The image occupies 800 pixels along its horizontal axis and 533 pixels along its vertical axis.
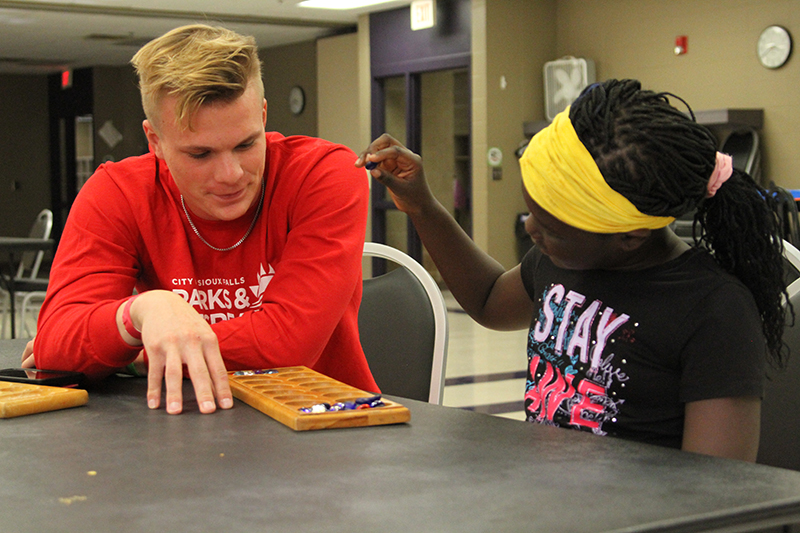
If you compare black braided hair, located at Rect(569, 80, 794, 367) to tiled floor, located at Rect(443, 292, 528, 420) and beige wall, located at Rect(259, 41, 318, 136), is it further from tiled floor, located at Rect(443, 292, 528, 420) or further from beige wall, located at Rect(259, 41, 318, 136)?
beige wall, located at Rect(259, 41, 318, 136)

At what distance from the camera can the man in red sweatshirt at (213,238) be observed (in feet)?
3.87

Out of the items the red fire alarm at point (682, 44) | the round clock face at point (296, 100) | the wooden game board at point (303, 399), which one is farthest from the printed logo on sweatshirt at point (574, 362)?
the round clock face at point (296, 100)

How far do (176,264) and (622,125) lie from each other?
0.75m

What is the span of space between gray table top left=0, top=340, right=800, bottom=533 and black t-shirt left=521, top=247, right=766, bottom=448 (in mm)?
215

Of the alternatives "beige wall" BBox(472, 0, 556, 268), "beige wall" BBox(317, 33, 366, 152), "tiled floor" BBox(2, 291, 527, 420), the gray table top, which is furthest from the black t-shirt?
"beige wall" BBox(317, 33, 366, 152)

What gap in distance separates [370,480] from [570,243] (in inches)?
17.2

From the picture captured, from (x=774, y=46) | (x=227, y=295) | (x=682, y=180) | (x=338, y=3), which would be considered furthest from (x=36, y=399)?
(x=338, y=3)

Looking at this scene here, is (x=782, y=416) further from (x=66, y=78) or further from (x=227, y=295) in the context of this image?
(x=66, y=78)

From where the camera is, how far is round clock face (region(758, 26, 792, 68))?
19.0 feet

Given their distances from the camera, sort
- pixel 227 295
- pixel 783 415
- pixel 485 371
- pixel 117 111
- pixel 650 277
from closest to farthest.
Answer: pixel 650 277 < pixel 783 415 < pixel 227 295 < pixel 485 371 < pixel 117 111

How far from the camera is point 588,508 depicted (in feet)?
1.95

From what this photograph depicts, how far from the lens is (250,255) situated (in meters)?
1.41

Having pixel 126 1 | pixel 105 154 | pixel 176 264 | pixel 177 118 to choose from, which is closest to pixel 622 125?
pixel 177 118

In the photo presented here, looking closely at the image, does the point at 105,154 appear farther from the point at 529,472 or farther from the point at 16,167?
the point at 529,472
